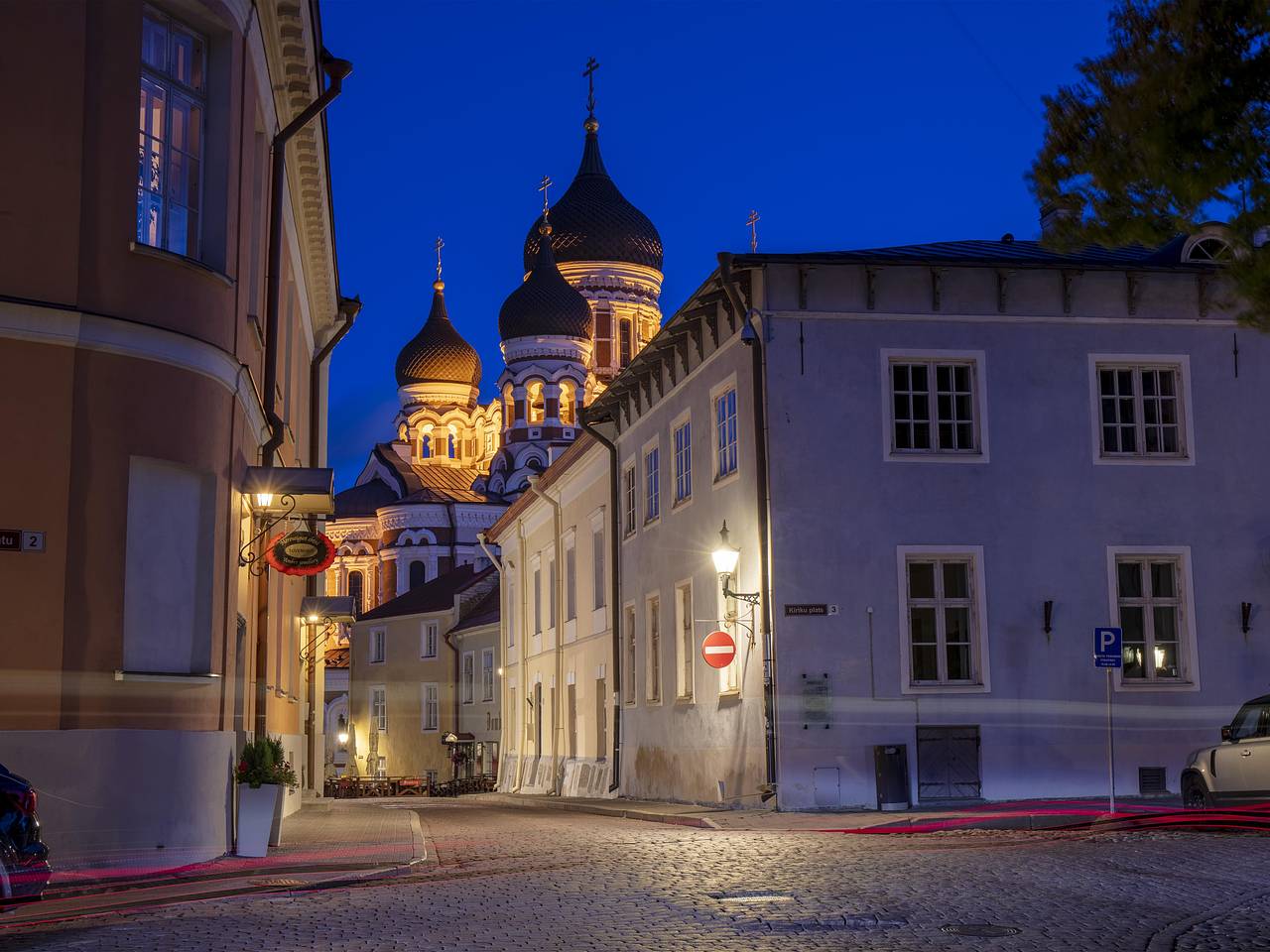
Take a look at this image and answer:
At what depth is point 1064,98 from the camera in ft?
32.0

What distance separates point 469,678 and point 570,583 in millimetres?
25334

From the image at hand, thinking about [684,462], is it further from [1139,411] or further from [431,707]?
[431,707]

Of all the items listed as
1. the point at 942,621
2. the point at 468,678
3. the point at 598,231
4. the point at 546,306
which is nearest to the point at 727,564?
the point at 942,621

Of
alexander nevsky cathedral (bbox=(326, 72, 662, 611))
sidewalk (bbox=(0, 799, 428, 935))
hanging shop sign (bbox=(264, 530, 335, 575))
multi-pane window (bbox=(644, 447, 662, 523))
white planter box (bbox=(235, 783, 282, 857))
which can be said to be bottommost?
sidewalk (bbox=(0, 799, 428, 935))

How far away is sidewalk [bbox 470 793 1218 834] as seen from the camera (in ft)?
59.6

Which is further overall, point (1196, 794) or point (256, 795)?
point (1196, 794)

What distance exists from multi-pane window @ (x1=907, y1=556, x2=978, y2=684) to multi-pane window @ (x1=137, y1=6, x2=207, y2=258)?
11.7 metres

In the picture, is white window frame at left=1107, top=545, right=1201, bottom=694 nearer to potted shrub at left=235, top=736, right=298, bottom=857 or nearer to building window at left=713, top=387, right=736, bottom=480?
building window at left=713, top=387, right=736, bottom=480

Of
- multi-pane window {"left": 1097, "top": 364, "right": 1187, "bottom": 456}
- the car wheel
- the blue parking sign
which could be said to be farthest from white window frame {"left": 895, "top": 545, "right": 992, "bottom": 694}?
the car wheel

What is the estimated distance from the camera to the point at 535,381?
88188 millimetres

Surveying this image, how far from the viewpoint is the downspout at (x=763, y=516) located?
75.1 feet

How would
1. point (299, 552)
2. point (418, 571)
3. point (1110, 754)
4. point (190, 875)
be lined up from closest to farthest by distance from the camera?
point (190, 875), point (299, 552), point (1110, 754), point (418, 571)

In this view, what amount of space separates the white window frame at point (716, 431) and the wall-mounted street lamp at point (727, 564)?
93cm

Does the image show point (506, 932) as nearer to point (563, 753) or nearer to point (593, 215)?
point (563, 753)
